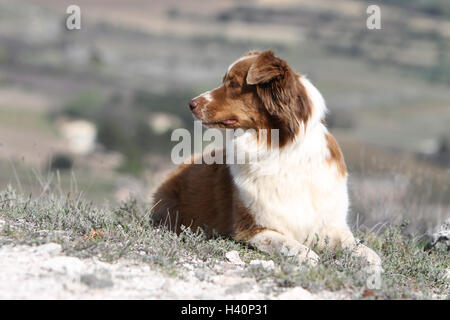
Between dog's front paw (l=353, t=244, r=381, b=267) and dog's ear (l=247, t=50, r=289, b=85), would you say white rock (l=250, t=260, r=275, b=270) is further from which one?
dog's ear (l=247, t=50, r=289, b=85)

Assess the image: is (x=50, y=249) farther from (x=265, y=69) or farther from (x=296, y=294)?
(x=265, y=69)

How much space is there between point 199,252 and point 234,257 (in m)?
0.32

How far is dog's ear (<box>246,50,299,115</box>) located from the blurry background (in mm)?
40782

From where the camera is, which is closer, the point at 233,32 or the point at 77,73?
the point at 77,73

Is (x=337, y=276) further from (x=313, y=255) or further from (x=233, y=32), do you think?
(x=233, y=32)

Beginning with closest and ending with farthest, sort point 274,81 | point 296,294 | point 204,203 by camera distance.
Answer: point 296,294
point 274,81
point 204,203

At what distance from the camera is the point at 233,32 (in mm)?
138625

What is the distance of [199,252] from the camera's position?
501cm

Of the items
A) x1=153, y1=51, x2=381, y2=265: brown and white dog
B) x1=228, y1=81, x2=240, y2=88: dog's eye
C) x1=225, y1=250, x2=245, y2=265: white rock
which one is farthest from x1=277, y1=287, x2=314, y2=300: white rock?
x1=228, y1=81, x2=240, y2=88: dog's eye

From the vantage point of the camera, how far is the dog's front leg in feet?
16.2

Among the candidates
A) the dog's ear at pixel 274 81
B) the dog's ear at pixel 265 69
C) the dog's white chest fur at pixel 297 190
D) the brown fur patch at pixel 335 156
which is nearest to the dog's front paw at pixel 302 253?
the dog's white chest fur at pixel 297 190

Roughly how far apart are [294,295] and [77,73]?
11219cm

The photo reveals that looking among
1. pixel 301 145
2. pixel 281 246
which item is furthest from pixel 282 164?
pixel 281 246

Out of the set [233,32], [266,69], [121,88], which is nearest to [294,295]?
[266,69]
